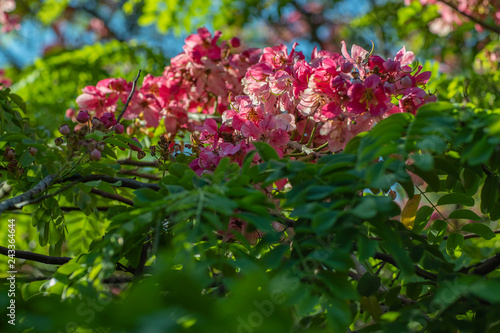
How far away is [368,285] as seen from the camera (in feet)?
3.60

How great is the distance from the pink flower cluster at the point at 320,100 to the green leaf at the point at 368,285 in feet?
1.21

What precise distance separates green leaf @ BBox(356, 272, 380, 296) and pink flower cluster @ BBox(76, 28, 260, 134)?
102cm

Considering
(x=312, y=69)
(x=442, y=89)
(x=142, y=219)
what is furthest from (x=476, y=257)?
(x=142, y=219)

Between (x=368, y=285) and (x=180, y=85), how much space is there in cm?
120

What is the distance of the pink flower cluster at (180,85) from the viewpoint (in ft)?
6.16

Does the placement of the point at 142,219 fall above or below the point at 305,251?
above

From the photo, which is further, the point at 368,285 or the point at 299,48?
the point at 299,48

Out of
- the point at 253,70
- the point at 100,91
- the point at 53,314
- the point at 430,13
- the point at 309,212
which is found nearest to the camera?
the point at 53,314

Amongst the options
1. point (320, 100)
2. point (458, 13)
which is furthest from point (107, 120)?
point (458, 13)

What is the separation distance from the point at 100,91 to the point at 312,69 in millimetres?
957

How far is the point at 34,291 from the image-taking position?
3.59 ft

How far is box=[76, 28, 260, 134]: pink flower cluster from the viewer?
1.88 m

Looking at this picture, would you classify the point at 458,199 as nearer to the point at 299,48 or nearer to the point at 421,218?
the point at 421,218

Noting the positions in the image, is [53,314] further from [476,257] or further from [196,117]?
[476,257]
